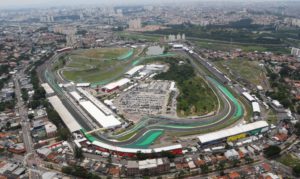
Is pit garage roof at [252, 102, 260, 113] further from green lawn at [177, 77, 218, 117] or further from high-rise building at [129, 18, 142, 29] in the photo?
high-rise building at [129, 18, 142, 29]

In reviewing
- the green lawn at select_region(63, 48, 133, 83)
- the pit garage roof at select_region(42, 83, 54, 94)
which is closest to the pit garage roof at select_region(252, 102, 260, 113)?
the green lawn at select_region(63, 48, 133, 83)

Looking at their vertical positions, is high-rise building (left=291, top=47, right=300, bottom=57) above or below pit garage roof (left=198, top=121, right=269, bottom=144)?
above

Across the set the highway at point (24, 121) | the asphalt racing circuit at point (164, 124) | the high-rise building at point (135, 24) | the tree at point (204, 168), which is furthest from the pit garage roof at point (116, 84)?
the high-rise building at point (135, 24)

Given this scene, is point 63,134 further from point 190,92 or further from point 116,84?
point 190,92

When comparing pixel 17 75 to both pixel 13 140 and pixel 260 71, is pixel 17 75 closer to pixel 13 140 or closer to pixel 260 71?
pixel 13 140

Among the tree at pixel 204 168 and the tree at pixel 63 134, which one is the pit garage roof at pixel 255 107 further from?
the tree at pixel 63 134

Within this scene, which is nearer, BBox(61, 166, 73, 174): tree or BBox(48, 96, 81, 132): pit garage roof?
BBox(61, 166, 73, 174): tree
